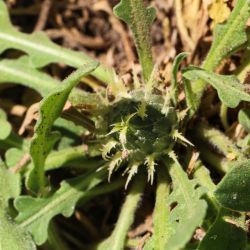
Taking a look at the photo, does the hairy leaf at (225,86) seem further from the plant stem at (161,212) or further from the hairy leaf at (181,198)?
the plant stem at (161,212)

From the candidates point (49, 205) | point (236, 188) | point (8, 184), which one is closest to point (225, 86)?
point (236, 188)

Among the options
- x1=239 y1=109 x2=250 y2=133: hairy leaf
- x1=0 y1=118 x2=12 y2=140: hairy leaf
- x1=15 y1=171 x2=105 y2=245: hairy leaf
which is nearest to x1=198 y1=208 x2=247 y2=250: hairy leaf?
x1=239 y1=109 x2=250 y2=133: hairy leaf

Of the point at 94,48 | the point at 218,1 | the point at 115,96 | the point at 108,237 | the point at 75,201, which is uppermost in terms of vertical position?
the point at 218,1

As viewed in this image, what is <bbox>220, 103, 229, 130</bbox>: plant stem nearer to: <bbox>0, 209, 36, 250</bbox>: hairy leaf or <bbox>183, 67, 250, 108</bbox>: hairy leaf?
<bbox>183, 67, 250, 108</bbox>: hairy leaf

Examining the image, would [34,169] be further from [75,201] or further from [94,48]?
[94,48]

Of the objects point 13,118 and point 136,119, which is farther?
point 13,118

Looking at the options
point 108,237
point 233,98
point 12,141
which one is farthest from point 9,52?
point 233,98
